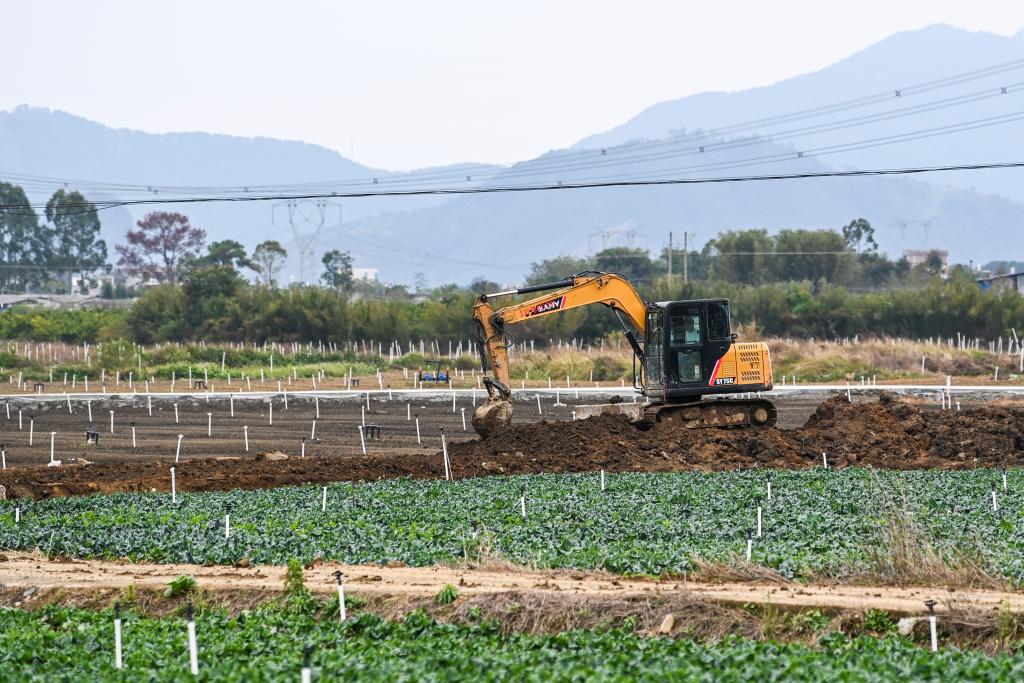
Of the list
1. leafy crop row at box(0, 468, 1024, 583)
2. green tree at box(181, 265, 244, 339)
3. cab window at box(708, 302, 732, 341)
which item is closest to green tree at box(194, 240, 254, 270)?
green tree at box(181, 265, 244, 339)

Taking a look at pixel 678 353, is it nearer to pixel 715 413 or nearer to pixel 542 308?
→ pixel 715 413

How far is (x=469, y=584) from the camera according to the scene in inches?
661

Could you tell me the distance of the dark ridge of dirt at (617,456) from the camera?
28328mm

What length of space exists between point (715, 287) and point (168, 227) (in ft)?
389

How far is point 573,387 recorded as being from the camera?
6081 centimetres

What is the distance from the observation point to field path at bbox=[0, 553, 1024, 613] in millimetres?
15461

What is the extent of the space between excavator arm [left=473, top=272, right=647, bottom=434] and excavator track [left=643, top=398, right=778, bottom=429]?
1.59 meters

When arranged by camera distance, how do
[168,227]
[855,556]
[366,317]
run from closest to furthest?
[855,556], [366,317], [168,227]

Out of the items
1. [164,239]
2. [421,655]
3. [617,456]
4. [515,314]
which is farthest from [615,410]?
[164,239]

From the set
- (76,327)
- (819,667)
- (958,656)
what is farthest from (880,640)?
(76,327)

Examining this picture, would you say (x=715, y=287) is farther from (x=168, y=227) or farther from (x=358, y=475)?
(x=168, y=227)

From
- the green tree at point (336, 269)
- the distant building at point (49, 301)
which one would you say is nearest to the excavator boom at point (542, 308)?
the distant building at point (49, 301)

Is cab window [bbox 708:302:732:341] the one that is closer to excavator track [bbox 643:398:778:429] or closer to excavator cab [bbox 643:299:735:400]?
excavator cab [bbox 643:299:735:400]

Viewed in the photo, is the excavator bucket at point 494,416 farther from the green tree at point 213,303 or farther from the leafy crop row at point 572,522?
the green tree at point 213,303
